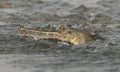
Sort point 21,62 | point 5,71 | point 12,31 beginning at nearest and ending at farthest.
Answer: point 5,71
point 21,62
point 12,31

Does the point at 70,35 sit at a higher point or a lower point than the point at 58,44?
higher

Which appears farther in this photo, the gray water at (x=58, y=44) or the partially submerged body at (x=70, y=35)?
the partially submerged body at (x=70, y=35)

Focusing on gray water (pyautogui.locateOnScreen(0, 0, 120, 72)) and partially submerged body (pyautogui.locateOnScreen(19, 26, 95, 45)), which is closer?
gray water (pyautogui.locateOnScreen(0, 0, 120, 72))

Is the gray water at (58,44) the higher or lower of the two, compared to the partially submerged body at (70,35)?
lower

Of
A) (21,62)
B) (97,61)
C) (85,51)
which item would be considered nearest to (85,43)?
(85,51)

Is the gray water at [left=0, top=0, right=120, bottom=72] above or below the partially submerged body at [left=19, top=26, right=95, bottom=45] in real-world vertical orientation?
below

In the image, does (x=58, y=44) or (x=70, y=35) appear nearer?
(x=70, y=35)

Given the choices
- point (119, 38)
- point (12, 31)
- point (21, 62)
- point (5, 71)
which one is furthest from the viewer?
point (12, 31)

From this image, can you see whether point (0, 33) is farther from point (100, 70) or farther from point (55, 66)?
point (100, 70)
